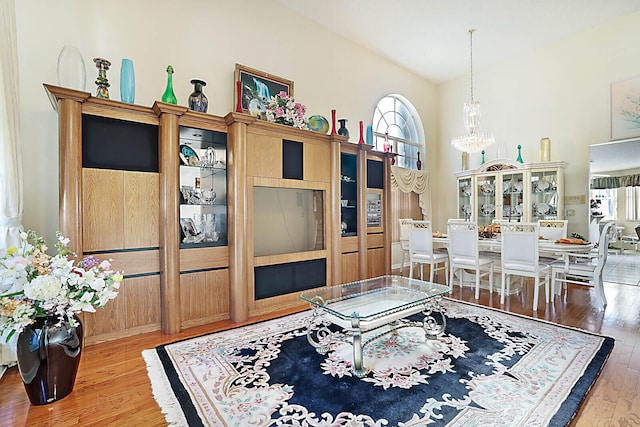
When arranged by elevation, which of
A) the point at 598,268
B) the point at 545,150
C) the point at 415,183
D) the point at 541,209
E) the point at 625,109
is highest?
the point at 625,109

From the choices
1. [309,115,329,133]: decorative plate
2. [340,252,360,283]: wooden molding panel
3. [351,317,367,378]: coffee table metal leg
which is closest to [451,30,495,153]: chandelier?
[309,115,329,133]: decorative plate

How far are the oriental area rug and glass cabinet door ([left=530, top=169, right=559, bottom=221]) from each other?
3.06 metres

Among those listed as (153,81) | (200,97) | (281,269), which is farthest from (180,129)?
(281,269)

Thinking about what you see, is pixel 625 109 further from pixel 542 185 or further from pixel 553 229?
pixel 553 229

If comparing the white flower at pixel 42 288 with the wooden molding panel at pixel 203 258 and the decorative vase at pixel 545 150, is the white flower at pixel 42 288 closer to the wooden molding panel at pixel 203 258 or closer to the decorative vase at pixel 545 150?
the wooden molding panel at pixel 203 258

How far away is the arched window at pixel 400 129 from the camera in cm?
570

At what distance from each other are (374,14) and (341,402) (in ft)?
15.5

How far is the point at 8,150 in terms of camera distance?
193 cm

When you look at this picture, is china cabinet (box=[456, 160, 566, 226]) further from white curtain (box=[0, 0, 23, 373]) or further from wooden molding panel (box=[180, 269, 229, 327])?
white curtain (box=[0, 0, 23, 373])

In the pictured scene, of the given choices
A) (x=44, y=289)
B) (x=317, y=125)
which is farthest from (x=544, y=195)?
(x=44, y=289)

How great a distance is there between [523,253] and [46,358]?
4.30 m

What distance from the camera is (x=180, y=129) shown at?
2820 millimetres

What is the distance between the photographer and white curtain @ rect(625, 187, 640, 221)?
168 inches

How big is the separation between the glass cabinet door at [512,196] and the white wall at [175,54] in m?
2.80
